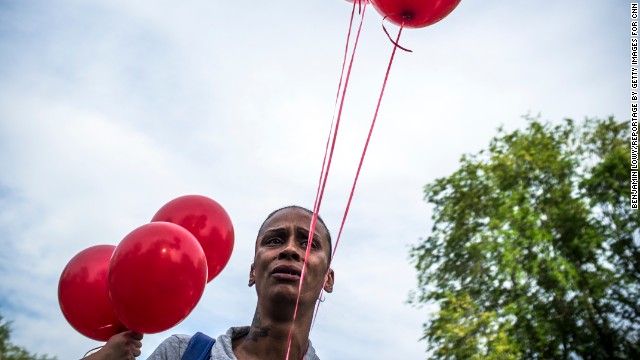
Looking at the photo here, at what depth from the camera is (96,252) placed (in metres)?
2.28

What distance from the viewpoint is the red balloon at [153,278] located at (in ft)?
A: 6.05

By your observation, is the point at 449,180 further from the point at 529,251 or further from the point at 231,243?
the point at 231,243

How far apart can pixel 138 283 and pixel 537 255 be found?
950 centimetres

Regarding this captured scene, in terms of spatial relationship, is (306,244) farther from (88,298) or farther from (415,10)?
(415,10)

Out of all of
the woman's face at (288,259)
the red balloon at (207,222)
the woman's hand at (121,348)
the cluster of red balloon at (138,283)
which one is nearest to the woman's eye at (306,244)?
the woman's face at (288,259)

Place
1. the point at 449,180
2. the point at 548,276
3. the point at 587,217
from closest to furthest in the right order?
the point at 548,276 < the point at 587,217 < the point at 449,180

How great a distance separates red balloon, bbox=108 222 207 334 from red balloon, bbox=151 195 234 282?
0.42 metres

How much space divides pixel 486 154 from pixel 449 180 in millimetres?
1167

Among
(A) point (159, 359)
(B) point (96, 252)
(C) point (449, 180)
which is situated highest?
(C) point (449, 180)

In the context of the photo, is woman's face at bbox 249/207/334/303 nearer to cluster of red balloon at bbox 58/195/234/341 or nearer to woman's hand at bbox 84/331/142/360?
cluster of red balloon at bbox 58/195/234/341

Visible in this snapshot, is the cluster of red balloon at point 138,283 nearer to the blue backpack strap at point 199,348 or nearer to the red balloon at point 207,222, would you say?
the blue backpack strap at point 199,348

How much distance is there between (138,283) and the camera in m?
1.83

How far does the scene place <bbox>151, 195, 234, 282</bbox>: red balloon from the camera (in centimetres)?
238

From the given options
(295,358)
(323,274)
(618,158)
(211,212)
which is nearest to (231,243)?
(211,212)
